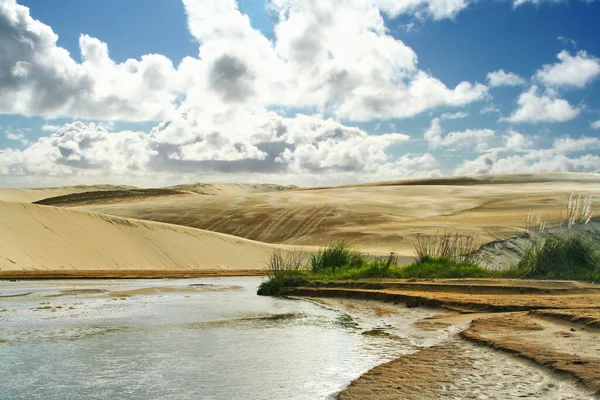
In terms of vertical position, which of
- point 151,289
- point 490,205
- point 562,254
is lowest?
point 151,289

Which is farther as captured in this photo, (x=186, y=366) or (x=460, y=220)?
(x=460, y=220)

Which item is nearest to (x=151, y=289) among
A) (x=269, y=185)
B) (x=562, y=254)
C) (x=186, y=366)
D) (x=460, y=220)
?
(x=562, y=254)

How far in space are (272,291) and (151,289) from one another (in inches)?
142

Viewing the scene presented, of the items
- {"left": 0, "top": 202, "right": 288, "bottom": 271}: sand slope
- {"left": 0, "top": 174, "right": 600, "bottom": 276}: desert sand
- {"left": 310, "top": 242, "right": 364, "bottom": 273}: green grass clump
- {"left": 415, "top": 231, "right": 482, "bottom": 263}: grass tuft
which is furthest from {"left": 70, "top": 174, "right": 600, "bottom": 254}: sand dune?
{"left": 310, "top": 242, "right": 364, "bottom": 273}: green grass clump

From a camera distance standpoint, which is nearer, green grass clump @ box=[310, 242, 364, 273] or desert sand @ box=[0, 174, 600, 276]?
green grass clump @ box=[310, 242, 364, 273]

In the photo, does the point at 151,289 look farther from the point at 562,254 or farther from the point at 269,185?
the point at 269,185

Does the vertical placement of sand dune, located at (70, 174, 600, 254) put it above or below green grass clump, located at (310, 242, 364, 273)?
above

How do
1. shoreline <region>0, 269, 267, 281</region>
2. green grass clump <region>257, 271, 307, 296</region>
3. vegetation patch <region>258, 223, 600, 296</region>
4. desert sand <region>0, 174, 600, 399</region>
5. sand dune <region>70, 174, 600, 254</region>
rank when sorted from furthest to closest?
1. sand dune <region>70, 174, 600, 254</region>
2. shoreline <region>0, 269, 267, 281</region>
3. green grass clump <region>257, 271, 307, 296</region>
4. vegetation patch <region>258, 223, 600, 296</region>
5. desert sand <region>0, 174, 600, 399</region>

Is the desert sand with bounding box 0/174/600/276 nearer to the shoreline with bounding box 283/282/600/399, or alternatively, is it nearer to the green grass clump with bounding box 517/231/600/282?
the green grass clump with bounding box 517/231/600/282

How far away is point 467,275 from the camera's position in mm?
17016

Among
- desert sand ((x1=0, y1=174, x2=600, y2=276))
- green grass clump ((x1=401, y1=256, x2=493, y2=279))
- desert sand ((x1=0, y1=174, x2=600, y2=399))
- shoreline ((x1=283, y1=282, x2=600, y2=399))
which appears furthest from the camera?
desert sand ((x1=0, y1=174, x2=600, y2=276))

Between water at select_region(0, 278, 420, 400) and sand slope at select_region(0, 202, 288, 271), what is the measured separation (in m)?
15.0

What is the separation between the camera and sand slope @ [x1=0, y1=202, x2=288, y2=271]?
89.5ft

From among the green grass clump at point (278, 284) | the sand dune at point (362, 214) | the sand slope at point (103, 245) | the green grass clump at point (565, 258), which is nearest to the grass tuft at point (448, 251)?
the green grass clump at point (565, 258)
